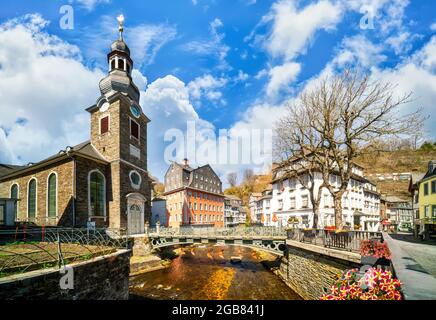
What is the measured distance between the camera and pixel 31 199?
987 inches

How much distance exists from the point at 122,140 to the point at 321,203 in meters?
26.6

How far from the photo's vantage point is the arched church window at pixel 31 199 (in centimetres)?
A: 2457

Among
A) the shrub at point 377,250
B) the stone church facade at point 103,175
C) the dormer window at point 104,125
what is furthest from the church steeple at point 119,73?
the shrub at point 377,250

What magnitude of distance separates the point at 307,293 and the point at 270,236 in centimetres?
706

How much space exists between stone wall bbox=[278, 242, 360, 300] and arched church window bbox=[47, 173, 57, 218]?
22103mm

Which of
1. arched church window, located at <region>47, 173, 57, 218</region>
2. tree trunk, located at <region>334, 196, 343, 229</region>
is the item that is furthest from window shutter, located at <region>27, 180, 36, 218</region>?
tree trunk, located at <region>334, 196, 343, 229</region>

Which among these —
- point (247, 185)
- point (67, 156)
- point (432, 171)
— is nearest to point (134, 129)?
point (67, 156)

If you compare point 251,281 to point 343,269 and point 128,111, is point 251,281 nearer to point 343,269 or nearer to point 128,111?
point 343,269

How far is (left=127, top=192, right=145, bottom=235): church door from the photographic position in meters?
26.3

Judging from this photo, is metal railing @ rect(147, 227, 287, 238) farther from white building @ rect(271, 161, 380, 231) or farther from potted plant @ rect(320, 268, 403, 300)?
potted plant @ rect(320, 268, 403, 300)

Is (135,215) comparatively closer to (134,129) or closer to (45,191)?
(45,191)
